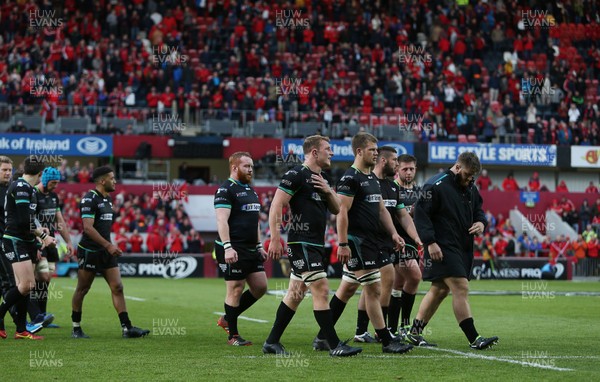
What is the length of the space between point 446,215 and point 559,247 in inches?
1035

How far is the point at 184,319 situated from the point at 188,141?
73.8 feet

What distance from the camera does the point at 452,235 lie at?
1212 cm

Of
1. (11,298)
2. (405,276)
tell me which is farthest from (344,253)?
(11,298)

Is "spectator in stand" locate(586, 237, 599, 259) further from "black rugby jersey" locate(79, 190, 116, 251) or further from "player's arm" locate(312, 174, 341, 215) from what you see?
"player's arm" locate(312, 174, 341, 215)

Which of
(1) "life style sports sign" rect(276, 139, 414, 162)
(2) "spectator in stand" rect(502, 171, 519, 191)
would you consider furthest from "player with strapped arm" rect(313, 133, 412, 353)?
(2) "spectator in stand" rect(502, 171, 519, 191)

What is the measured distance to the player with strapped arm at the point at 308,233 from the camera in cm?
1084

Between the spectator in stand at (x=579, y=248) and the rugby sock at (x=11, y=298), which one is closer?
the rugby sock at (x=11, y=298)

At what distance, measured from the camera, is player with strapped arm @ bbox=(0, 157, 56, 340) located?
12922 millimetres

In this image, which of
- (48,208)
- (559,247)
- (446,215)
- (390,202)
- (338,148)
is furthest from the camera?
(338,148)

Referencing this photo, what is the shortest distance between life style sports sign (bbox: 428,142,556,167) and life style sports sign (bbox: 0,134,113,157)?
13304 millimetres

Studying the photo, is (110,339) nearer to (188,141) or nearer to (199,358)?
(199,358)

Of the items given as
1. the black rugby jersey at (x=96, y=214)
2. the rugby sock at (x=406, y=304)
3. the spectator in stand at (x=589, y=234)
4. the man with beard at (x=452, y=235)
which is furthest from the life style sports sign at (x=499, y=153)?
the man with beard at (x=452, y=235)

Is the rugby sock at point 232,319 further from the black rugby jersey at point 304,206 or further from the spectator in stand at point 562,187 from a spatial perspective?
the spectator in stand at point 562,187

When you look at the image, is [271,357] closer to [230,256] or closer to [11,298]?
[230,256]
